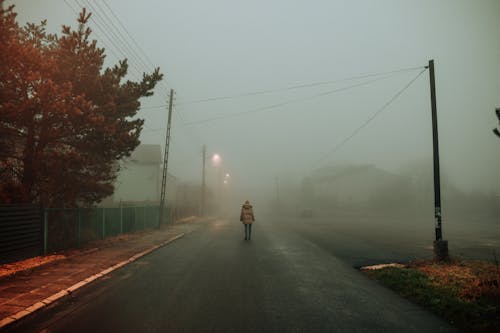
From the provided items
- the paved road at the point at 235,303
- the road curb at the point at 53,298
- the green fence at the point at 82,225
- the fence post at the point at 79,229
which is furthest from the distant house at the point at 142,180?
the paved road at the point at 235,303

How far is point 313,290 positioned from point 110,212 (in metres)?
12.7

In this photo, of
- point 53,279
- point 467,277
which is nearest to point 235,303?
point 53,279

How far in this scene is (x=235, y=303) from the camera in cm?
598

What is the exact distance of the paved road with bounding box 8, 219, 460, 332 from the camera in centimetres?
489

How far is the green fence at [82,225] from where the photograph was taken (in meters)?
11.8

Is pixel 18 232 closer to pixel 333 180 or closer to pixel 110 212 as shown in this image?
pixel 110 212

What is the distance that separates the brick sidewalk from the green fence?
2.95 feet

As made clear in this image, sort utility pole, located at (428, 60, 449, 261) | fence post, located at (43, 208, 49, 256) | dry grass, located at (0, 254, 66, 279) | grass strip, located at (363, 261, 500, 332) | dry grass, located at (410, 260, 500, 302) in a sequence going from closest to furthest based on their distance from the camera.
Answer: grass strip, located at (363, 261, 500, 332) → dry grass, located at (410, 260, 500, 302) → dry grass, located at (0, 254, 66, 279) → fence post, located at (43, 208, 49, 256) → utility pole, located at (428, 60, 449, 261)

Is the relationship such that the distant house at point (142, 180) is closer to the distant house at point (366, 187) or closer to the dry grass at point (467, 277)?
the distant house at point (366, 187)

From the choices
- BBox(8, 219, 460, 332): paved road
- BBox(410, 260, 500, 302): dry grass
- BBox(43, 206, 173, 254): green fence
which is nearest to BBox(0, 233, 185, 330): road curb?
BBox(8, 219, 460, 332): paved road

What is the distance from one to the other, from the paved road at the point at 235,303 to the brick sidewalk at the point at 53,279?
0.32 m

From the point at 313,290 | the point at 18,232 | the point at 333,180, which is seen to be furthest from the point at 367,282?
the point at 333,180

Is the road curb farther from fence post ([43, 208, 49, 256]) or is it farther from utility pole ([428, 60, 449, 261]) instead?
utility pole ([428, 60, 449, 261])

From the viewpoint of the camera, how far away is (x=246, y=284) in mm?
7438
